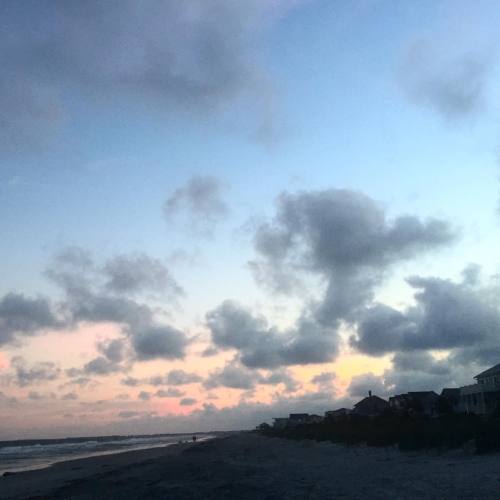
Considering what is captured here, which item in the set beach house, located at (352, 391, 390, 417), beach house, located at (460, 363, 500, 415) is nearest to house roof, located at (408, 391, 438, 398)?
beach house, located at (352, 391, 390, 417)

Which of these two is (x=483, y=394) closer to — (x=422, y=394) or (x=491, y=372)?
(x=491, y=372)

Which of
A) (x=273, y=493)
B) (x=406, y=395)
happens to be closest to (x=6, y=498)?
(x=273, y=493)

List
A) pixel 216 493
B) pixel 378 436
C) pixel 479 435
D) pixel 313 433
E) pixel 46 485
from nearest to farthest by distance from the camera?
pixel 216 493
pixel 479 435
pixel 46 485
pixel 378 436
pixel 313 433

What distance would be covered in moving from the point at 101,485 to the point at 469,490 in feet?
65.4

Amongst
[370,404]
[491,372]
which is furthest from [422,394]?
[491,372]

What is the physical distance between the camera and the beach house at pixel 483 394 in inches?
2469

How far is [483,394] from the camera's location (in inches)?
2532

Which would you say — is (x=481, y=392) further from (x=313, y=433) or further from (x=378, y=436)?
(x=378, y=436)

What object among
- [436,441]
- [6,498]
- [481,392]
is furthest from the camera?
[481,392]

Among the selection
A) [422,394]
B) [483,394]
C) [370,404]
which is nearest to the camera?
[483,394]

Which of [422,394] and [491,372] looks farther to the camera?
[422,394]

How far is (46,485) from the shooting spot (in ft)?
115

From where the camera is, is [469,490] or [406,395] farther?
[406,395]

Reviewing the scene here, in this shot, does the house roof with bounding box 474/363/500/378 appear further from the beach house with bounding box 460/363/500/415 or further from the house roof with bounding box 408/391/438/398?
the house roof with bounding box 408/391/438/398
